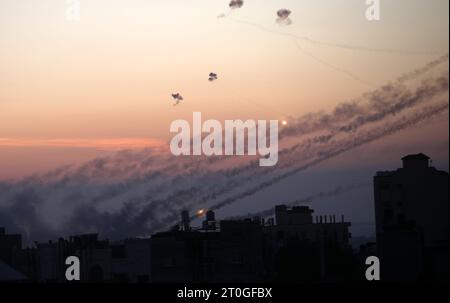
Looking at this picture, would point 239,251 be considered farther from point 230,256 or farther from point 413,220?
point 413,220

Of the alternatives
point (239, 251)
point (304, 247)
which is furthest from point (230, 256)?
point (304, 247)

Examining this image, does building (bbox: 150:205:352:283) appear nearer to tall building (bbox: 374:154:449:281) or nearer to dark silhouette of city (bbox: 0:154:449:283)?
dark silhouette of city (bbox: 0:154:449:283)

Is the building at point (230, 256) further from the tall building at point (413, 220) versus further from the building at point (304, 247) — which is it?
the tall building at point (413, 220)

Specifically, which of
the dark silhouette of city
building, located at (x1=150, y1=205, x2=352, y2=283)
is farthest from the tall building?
building, located at (x1=150, y1=205, x2=352, y2=283)

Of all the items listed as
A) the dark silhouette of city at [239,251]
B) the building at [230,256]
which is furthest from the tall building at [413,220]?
the building at [230,256]
